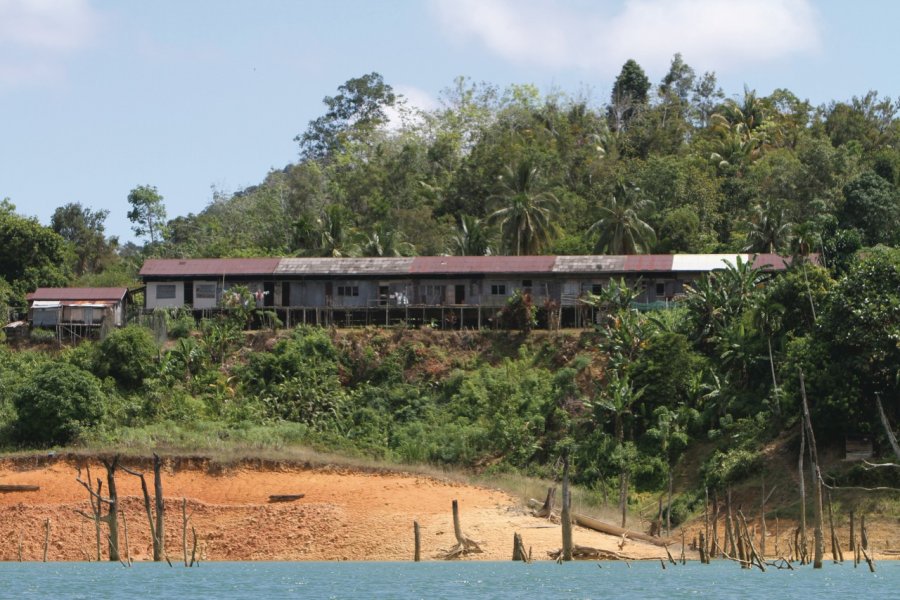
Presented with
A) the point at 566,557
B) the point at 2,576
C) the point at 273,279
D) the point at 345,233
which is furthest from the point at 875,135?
the point at 2,576

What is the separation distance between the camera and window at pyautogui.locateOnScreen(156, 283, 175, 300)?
3413 inches

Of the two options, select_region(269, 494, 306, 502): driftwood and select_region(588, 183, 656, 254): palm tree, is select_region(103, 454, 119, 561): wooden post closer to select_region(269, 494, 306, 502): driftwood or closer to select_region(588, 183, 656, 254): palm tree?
select_region(269, 494, 306, 502): driftwood

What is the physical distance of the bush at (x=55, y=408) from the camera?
6969 centimetres

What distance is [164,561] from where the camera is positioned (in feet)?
191

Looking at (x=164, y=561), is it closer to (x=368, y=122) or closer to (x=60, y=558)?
(x=60, y=558)

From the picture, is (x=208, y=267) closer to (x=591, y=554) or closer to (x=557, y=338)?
(x=557, y=338)

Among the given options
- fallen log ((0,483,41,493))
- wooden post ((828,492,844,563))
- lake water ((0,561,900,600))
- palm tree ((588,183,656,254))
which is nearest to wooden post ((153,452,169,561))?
lake water ((0,561,900,600))

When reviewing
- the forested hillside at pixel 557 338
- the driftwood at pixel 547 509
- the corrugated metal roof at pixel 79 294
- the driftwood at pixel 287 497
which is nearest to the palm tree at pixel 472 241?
the forested hillside at pixel 557 338

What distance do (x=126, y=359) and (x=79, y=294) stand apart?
10.5 metres

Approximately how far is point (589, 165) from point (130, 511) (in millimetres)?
58279

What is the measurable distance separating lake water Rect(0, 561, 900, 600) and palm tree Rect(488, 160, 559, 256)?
3748cm

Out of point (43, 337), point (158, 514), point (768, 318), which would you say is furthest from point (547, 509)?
point (43, 337)

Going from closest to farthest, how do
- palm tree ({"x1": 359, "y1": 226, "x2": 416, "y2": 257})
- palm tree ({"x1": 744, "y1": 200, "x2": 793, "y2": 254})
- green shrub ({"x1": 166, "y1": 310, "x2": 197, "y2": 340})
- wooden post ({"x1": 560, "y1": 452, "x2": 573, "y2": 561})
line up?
1. wooden post ({"x1": 560, "y1": 452, "x2": 573, "y2": 561})
2. green shrub ({"x1": 166, "y1": 310, "x2": 197, "y2": 340})
3. palm tree ({"x1": 744, "y1": 200, "x2": 793, "y2": 254})
4. palm tree ({"x1": 359, "y1": 226, "x2": 416, "y2": 257})

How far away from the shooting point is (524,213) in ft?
305
